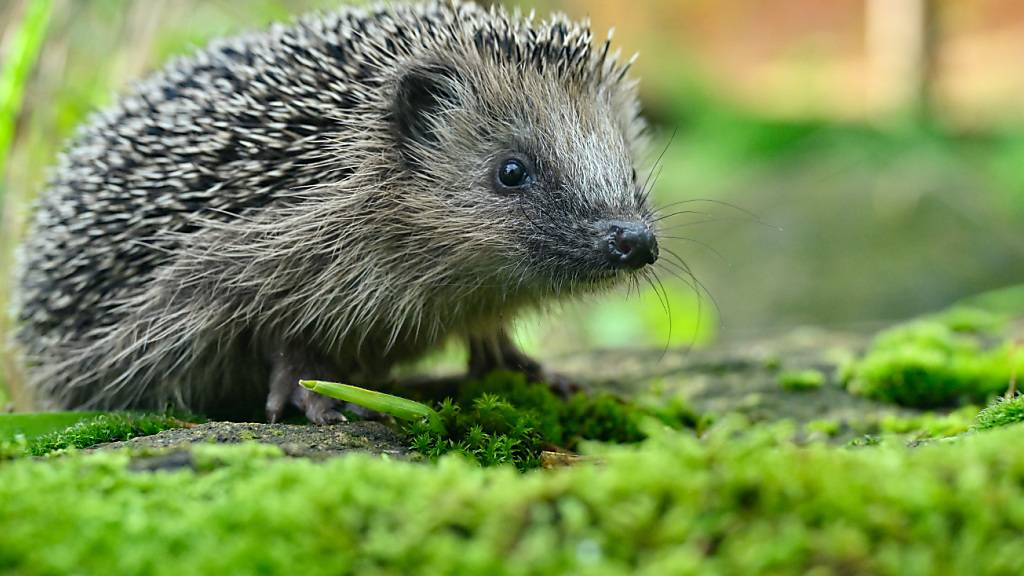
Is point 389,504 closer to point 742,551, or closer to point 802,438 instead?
point 742,551

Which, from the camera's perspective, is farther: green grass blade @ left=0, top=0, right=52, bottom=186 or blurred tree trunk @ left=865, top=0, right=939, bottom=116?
blurred tree trunk @ left=865, top=0, right=939, bottom=116

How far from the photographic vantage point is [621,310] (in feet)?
41.7

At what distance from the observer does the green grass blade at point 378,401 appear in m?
4.31

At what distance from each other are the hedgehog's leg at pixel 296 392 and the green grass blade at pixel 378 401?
0.60 meters

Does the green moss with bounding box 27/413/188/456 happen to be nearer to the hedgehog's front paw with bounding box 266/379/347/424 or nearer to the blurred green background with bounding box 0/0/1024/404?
the hedgehog's front paw with bounding box 266/379/347/424

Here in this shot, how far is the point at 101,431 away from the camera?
4551 mm

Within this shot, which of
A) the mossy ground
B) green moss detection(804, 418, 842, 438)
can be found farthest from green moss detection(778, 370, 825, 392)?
the mossy ground

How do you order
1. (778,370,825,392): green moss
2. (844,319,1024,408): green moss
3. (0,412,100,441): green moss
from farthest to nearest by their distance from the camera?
(778,370,825,392): green moss
(844,319,1024,408): green moss
(0,412,100,441): green moss

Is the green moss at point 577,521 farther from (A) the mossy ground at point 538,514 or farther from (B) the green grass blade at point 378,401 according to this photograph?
(B) the green grass blade at point 378,401

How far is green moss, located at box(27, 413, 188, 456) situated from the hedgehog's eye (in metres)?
2.19

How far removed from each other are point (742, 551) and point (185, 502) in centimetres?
164

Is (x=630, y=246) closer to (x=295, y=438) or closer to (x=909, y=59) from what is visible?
(x=295, y=438)

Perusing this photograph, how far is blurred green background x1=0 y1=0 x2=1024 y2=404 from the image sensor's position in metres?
8.43

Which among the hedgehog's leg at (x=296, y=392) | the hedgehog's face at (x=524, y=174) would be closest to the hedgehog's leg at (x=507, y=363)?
the hedgehog's face at (x=524, y=174)
